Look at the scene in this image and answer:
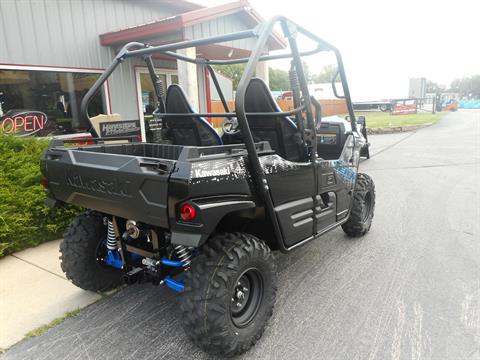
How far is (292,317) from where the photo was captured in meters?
2.80

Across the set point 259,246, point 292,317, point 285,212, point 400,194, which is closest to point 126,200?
point 259,246

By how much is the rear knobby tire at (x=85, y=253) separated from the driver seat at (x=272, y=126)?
1482 millimetres

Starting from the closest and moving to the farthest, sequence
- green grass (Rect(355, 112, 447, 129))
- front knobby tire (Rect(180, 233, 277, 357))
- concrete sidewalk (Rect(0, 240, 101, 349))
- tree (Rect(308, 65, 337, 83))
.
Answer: front knobby tire (Rect(180, 233, 277, 357))
concrete sidewalk (Rect(0, 240, 101, 349))
green grass (Rect(355, 112, 447, 129))
tree (Rect(308, 65, 337, 83))

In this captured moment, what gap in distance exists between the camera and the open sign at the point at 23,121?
673 centimetres

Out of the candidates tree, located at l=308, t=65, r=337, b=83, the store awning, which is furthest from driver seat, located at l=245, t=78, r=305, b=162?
tree, located at l=308, t=65, r=337, b=83

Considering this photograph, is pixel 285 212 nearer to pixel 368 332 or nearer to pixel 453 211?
pixel 368 332

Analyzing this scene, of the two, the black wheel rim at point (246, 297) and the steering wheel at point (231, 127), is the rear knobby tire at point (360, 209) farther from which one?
the black wheel rim at point (246, 297)

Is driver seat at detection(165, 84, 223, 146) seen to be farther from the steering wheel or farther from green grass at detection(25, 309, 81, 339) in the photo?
green grass at detection(25, 309, 81, 339)

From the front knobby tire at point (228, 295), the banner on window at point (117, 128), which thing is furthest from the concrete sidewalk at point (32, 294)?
the banner on window at point (117, 128)

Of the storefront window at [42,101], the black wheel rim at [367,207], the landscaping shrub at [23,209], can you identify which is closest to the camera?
the landscaping shrub at [23,209]

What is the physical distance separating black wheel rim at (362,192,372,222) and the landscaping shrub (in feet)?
10.8

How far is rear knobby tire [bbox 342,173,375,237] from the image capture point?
4074 mm

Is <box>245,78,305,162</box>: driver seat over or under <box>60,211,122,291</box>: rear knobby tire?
over

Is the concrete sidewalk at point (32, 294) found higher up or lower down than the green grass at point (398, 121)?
lower down
